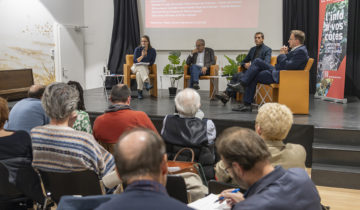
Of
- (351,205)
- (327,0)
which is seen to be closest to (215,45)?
(327,0)

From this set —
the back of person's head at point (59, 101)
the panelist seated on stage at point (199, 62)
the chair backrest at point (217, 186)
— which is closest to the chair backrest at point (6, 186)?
the back of person's head at point (59, 101)

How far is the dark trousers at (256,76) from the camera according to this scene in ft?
17.0

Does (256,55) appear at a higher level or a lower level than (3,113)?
higher

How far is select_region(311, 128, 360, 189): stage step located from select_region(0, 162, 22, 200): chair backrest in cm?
278

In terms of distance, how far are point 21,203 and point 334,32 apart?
5.37m

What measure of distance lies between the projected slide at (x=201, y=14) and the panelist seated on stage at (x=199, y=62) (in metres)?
1.07

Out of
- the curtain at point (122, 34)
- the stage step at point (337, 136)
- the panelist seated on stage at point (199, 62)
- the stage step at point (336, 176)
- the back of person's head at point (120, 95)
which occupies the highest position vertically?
the curtain at point (122, 34)

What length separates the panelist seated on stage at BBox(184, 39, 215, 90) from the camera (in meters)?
6.57

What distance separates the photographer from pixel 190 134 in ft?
8.87

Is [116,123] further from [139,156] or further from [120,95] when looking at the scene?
[139,156]

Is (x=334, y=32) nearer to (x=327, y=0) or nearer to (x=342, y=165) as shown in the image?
(x=327, y=0)

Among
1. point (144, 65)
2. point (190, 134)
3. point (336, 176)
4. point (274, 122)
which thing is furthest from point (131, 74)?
point (274, 122)

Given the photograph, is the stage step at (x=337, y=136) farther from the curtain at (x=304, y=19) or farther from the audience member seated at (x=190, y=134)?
the curtain at (x=304, y=19)

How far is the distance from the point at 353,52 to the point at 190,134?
524 cm
